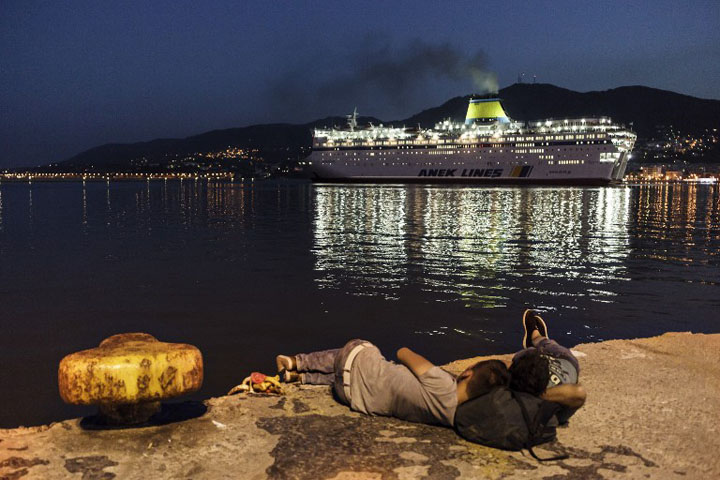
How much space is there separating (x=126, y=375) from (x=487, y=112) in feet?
312

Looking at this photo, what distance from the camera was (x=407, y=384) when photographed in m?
4.00

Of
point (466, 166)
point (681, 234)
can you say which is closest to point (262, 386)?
point (681, 234)

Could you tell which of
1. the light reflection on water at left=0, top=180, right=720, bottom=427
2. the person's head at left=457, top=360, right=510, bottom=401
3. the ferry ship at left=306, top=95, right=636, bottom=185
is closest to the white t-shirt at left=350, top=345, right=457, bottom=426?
the person's head at left=457, top=360, right=510, bottom=401

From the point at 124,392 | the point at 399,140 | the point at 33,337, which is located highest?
the point at 399,140

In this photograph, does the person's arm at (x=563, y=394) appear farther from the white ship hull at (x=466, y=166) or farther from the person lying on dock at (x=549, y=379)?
the white ship hull at (x=466, y=166)

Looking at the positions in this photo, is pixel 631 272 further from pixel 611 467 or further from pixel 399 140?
pixel 399 140

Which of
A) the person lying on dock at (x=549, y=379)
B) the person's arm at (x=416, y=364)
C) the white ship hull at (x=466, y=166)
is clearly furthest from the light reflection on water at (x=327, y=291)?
the white ship hull at (x=466, y=166)

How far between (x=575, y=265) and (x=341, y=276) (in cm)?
546

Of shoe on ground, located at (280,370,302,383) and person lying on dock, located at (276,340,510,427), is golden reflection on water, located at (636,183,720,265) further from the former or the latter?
person lying on dock, located at (276,340,510,427)

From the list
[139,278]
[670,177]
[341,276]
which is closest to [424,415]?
[341,276]

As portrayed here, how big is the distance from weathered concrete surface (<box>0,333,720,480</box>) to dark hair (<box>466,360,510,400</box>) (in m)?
0.36

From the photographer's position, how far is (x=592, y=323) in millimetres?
8359

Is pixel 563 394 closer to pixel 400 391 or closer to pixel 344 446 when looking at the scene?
pixel 400 391

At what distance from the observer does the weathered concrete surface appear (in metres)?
3.42
